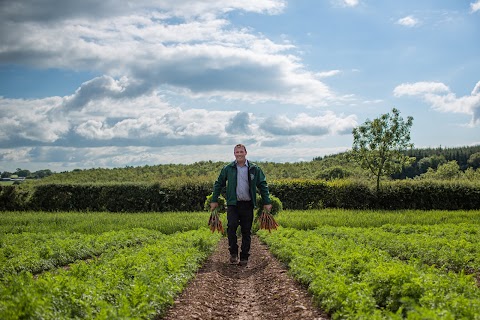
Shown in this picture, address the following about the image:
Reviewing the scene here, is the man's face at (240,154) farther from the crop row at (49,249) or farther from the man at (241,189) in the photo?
the crop row at (49,249)

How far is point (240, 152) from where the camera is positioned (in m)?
11.8

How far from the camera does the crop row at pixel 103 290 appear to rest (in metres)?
5.55

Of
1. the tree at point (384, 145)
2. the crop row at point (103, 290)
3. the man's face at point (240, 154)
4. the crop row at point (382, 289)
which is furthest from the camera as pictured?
the tree at point (384, 145)

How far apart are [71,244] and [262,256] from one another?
599cm

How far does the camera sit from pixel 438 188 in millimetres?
37500

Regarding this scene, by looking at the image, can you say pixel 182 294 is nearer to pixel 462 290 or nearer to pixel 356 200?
pixel 462 290

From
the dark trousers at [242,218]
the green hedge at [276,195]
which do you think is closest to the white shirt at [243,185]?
the dark trousers at [242,218]

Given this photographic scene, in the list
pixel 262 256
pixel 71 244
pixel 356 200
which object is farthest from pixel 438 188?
pixel 71 244

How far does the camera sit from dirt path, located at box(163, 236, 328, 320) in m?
7.77

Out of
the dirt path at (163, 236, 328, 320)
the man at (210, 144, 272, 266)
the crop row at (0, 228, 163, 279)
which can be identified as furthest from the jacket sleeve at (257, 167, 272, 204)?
the crop row at (0, 228, 163, 279)

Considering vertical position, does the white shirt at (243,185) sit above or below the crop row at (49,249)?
above

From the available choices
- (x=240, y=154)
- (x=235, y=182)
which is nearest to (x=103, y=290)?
(x=235, y=182)

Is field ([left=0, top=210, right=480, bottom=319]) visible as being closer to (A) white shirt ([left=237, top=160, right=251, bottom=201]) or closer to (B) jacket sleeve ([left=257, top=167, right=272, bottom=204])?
(B) jacket sleeve ([left=257, top=167, right=272, bottom=204])

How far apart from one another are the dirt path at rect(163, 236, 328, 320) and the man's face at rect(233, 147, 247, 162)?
2888 millimetres
